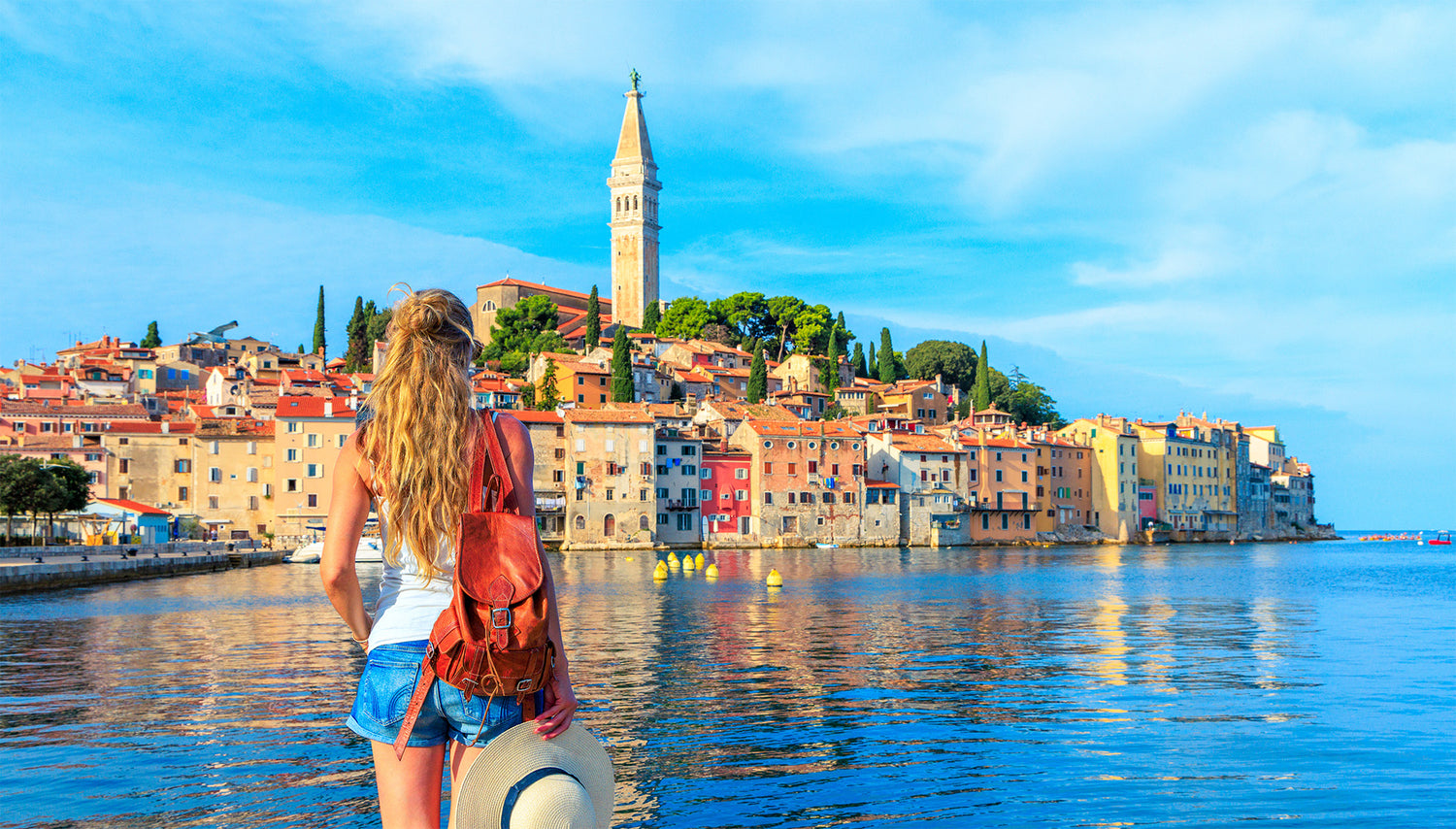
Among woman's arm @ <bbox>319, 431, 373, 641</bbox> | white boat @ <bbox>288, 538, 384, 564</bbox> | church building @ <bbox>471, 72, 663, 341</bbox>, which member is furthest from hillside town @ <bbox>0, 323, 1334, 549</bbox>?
woman's arm @ <bbox>319, 431, 373, 641</bbox>

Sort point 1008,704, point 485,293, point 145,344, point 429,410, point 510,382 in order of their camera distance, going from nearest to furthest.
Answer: point 429,410 < point 1008,704 < point 510,382 < point 145,344 < point 485,293

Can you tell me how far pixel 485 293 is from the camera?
4756 inches

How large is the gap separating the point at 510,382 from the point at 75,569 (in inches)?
1824

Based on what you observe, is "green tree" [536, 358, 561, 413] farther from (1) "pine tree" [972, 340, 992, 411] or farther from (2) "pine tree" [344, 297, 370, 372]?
(1) "pine tree" [972, 340, 992, 411]

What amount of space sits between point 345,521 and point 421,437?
33 centimetres

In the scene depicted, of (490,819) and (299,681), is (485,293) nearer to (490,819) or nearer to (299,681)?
(299,681)

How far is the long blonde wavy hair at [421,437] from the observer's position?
10.5 ft

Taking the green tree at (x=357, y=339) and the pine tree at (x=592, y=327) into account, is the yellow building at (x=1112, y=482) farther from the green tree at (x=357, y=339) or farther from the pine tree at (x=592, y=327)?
the green tree at (x=357, y=339)

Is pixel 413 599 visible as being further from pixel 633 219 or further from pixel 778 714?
pixel 633 219

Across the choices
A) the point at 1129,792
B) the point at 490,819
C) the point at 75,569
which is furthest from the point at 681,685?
the point at 75,569

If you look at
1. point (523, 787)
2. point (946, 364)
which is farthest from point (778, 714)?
point (946, 364)

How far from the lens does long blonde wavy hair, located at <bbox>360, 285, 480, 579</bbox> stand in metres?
3.21

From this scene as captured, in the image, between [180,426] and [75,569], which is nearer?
[75,569]

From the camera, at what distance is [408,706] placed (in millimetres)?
3203
